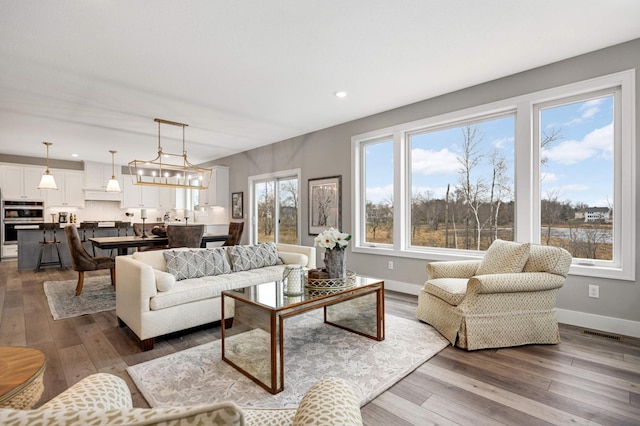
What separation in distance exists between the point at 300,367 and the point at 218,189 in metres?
5.98

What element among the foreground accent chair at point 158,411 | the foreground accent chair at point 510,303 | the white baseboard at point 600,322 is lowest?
the white baseboard at point 600,322

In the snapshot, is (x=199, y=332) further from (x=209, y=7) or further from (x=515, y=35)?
(x=515, y=35)

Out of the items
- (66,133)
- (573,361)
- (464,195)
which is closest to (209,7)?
(464,195)

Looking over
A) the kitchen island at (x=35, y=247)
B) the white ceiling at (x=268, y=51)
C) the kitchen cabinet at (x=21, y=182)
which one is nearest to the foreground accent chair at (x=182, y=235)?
the white ceiling at (x=268, y=51)

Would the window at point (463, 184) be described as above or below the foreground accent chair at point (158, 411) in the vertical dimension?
above

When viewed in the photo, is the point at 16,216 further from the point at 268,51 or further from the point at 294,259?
the point at 268,51

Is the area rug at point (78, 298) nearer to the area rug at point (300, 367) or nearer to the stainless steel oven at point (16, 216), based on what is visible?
the area rug at point (300, 367)

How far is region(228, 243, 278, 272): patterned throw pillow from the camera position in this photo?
3.66 m

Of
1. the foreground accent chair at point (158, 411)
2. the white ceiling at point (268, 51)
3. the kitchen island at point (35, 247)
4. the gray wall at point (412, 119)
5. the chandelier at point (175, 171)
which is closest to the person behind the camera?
the foreground accent chair at point (158, 411)

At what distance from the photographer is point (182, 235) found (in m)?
4.54

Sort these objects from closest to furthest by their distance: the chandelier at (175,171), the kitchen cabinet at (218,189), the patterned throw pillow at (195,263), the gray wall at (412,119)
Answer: the gray wall at (412,119)
the patterned throw pillow at (195,263)
the chandelier at (175,171)
the kitchen cabinet at (218,189)

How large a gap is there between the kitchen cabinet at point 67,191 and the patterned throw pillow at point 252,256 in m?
6.76

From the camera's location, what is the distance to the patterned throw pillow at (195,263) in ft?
10.4

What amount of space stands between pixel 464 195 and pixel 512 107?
3.64 feet
